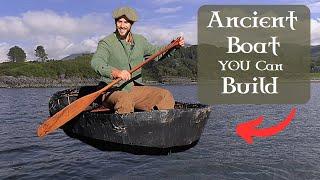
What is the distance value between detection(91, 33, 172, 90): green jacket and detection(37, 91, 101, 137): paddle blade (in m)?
0.68

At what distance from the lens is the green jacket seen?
10422mm

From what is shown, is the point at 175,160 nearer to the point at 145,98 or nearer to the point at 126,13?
the point at 145,98

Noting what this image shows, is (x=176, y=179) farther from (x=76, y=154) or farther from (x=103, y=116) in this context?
(x=76, y=154)

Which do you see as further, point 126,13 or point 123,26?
point 123,26

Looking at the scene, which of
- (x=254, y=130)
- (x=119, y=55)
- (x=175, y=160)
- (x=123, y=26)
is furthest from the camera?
(x=254, y=130)

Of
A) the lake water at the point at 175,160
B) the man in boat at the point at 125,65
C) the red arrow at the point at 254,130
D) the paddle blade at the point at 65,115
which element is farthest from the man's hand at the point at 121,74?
the red arrow at the point at 254,130

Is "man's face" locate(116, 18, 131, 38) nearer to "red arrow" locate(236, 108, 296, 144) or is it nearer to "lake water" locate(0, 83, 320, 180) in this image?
"lake water" locate(0, 83, 320, 180)

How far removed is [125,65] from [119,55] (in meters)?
0.34

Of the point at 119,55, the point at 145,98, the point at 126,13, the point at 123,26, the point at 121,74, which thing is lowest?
the point at 145,98

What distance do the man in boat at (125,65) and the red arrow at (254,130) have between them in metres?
11.0

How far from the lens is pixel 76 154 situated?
59.3 ft

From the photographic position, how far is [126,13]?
10.4 m

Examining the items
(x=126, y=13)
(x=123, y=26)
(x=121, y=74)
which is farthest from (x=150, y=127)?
(x=126, y=13)

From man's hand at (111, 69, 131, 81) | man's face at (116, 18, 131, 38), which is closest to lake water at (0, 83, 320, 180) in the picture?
man's hand at (111, 69, 131, 81)
